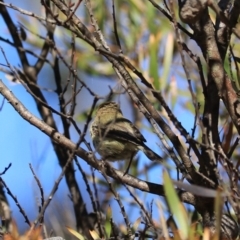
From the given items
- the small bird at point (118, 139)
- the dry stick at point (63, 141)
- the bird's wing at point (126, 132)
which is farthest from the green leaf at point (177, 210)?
the bird's wing at point (126, 132)

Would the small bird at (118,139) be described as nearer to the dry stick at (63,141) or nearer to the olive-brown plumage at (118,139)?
the olive-brown plumage at (118,139)

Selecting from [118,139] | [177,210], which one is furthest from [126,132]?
[177,210]

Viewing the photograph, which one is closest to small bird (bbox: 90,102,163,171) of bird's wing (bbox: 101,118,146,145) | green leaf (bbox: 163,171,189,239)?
bird's wing (bbox: 101,118,146,145)

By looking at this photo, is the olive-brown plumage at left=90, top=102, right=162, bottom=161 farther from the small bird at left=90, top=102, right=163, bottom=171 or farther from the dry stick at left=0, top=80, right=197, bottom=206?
the dry stick at left=0, top=80, right=197, bottom=206

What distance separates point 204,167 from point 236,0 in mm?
547

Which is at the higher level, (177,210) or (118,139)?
(118,139)

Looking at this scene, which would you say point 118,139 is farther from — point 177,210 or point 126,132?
point 177,210

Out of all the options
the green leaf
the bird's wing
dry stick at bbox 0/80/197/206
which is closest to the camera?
the green leaf

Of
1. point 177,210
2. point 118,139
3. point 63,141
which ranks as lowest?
point 177,210

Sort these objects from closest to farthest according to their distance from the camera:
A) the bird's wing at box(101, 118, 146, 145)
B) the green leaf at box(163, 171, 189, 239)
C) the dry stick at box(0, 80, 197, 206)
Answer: the green leaf at box(163, 171, 189, 239), the dry stick at box(0, 80, 197, 206), the bird's wing at box(101, 118, 146, 145)

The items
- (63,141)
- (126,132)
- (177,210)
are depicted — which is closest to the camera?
(177,210)

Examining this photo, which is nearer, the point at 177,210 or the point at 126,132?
the point at 177,210

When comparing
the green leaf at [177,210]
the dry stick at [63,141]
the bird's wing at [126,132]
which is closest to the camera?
the green leaf at [177,210]

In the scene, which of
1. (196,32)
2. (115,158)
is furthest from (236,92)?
(115,158)
